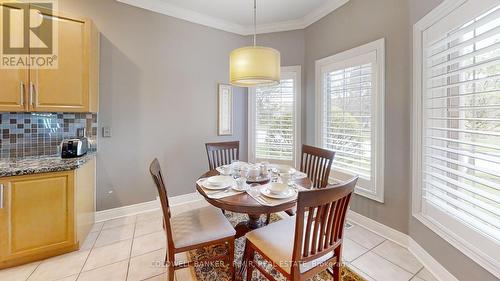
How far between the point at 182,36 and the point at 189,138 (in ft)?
4.99

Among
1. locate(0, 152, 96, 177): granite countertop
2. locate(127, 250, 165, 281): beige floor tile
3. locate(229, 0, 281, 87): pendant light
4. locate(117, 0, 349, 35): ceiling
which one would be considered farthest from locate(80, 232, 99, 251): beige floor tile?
locate(117, 0, 349, 35): ceiling

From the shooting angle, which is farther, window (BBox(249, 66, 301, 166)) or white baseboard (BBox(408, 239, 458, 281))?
window (BBox(249, 66, 301, 166))

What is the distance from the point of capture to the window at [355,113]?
2.38 m

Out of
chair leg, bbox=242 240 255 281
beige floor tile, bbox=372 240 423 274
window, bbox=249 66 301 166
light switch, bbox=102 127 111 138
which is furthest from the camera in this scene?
window, bbox=249 66 301 166

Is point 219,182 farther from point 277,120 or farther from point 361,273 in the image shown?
point 277,120

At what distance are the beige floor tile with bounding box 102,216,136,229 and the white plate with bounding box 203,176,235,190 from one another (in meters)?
1.53

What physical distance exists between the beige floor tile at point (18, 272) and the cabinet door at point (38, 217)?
6 cm

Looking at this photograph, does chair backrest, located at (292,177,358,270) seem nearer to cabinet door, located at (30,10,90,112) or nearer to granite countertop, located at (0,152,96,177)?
granite countertop, located at (0,152,96,177)

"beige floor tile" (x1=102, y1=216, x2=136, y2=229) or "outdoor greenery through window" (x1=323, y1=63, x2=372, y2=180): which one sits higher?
"outdoor greenery through window" (x1=323, y1=63, x2=372, y2=180)

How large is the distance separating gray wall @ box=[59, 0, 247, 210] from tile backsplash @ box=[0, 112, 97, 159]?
0.29 metres

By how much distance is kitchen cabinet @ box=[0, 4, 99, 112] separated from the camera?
201cm
